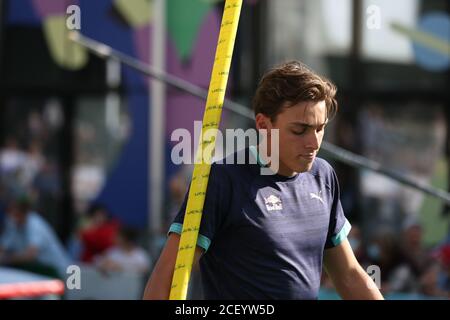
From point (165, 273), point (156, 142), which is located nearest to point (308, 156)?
point (165, 273)

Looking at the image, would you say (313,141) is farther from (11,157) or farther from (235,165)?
(11,157)

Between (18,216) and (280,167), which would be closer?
(280,167)

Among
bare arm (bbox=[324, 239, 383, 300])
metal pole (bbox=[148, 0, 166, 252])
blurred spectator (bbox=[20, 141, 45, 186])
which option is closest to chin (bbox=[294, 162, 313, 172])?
bare arm (bbox=[324, 239, 383, 300])

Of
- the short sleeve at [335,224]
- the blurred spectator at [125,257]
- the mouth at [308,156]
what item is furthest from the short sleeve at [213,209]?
the blurred spectator at [125,257]

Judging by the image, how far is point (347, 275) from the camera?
3.88 meters

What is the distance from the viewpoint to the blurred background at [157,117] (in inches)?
408

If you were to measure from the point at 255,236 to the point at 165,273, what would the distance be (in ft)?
1.06

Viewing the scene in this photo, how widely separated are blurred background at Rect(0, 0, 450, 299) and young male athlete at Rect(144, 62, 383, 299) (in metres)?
6.05

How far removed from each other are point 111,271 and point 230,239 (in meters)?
7.42

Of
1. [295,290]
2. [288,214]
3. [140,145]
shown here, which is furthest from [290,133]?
[140,145]

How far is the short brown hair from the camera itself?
365 cm

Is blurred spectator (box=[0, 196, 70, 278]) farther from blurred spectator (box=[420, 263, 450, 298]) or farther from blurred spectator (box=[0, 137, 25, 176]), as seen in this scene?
blurred spectator (box=[420, 263, 450, 298])

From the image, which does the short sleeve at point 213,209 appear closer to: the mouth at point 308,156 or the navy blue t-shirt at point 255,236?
the navy blue t-shirt at point 255,236
